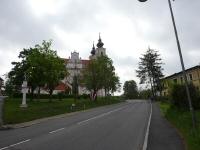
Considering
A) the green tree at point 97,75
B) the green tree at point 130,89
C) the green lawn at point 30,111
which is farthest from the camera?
the green tree at point 130,89

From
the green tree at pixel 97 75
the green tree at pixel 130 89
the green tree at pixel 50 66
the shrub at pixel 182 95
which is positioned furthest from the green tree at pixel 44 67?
the green tree at pixel 130 89

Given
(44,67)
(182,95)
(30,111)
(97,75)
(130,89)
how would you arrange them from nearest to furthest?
(182,95) → (30,111) → (44,67) → (97,75) → (130,89)

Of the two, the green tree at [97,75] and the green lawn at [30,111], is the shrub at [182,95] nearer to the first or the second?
the green lawn at [30,111]

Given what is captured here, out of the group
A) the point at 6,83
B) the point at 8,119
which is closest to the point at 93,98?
the point at 6,83

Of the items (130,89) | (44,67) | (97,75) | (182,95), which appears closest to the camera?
(182,95)

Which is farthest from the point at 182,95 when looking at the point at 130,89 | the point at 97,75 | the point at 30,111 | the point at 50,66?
the point at 130,89

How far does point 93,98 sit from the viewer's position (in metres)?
78.6

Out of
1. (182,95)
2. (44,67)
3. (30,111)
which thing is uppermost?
(44,67)

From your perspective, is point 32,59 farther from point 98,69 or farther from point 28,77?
point 98,69

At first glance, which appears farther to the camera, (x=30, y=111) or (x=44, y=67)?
(x=44, y=67)

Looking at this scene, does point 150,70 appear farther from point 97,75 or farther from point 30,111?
point 30,111

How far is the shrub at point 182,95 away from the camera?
1093 inches

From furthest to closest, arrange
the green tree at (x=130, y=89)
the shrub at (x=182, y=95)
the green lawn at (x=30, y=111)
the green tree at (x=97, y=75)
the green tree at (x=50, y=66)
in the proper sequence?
1. the green tree at (x=130, y=89)
2. the green tree at (x=97, y=75)
3. the green tree at (x=50, y=66)
4. the green lawn at (x=30, y=111)
5. the shrub at (x=182, y=95)

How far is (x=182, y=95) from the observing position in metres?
27.9
